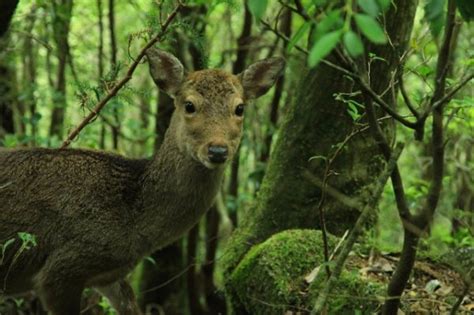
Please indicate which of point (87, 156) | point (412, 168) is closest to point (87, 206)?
point (87, 156)

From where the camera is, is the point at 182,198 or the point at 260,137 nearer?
the point at 182,198

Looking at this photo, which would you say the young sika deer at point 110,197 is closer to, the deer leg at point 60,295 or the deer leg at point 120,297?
the deer leg at point 60,295

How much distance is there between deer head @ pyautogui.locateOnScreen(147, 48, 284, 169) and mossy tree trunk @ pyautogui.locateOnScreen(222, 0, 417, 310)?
0.89 meters

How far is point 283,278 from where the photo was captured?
20.7ft

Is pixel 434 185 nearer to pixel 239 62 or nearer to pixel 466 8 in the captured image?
pixel 466 8

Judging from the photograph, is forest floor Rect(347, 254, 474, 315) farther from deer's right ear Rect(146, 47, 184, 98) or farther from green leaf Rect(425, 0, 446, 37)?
green leaf Rect(425, 0, 446, 37)

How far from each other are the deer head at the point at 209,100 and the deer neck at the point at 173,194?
15cm

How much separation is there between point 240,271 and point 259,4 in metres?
4.36

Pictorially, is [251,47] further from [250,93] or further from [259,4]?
[259,4]

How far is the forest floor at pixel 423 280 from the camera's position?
570cm

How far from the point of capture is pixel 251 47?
1014cm

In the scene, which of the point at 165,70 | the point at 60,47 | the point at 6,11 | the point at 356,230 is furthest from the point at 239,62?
the point at 356,230

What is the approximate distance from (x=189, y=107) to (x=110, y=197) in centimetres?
101

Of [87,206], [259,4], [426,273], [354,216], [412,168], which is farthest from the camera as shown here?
[412,168]
